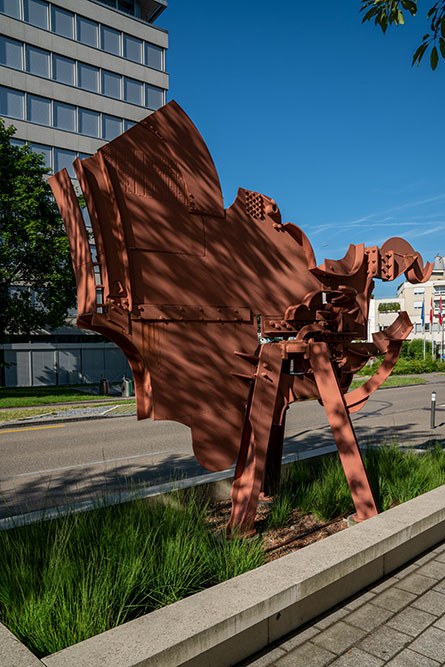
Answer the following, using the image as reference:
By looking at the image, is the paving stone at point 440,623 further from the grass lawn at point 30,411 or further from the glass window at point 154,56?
the glass window at point 154,56

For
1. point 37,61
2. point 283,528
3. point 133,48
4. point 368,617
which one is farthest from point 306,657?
point 133,48

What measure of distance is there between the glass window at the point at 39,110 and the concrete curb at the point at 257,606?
1080 inches

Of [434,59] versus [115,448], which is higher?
[434,59]

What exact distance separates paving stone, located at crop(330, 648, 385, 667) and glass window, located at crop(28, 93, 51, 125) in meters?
28.2

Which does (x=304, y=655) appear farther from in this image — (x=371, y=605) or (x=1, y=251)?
(x=1, y=251)

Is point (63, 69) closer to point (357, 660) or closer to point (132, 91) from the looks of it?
point (132, 91)

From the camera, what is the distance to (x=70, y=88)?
2670 centimetres

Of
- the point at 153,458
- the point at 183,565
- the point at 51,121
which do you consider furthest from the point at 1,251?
the point at 183,565

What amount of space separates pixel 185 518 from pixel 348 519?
71.0 inches

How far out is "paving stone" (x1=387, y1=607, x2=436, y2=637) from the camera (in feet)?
10.6

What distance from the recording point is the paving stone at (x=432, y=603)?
3.48 m

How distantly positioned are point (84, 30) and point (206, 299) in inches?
Result: 1141

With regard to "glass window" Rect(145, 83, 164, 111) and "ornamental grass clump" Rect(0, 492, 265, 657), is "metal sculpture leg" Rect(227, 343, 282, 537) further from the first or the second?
"glass window" Rect(145, 83, 164, 111)

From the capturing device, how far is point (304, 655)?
117 inches
